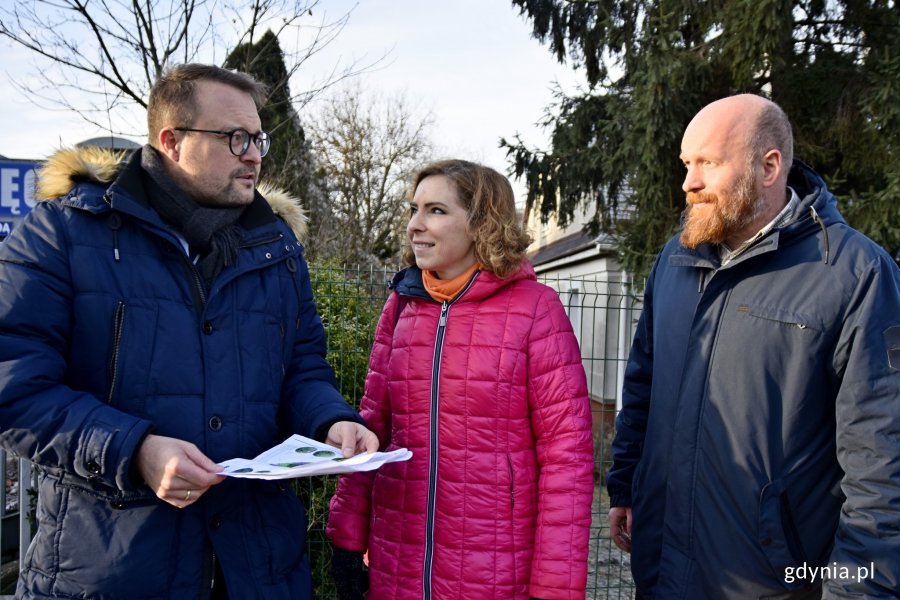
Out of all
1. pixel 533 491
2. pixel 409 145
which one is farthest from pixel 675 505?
pixel 409 145

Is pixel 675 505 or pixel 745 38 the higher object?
pixel 745 38

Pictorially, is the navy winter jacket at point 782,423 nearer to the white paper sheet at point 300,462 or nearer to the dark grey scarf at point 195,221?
the white paper sheet at point 300,462

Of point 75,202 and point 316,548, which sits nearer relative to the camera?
point 75,202

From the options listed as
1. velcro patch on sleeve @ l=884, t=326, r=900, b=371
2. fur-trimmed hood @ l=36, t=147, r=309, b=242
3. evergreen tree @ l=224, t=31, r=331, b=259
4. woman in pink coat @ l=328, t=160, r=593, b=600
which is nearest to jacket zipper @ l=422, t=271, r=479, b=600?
woman in pink coat @ l=328, t=160, r=593, b=600

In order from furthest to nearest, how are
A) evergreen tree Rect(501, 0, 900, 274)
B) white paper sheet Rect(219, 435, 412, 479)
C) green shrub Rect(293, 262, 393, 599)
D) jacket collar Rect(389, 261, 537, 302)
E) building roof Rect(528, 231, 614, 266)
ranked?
building roof Rect(528, 231, 614, 266)
evergreen tree Rect(501, 0, 900, 274)
green shrub Rect(293, 262, 393, 599)
jacket collar Rect(389, 261, 537, 302)
white paper sheet Rect(219, 435, 412, 479)

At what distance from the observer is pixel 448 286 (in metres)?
2.49

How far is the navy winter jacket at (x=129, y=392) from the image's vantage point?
1.72 metres

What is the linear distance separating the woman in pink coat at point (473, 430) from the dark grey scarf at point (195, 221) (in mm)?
725

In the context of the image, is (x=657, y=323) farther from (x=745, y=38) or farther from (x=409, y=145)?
(x=409, y=145)

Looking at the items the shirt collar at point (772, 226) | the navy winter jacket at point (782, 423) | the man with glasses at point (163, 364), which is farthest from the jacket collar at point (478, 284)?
the shirt collar at point (772, 226)

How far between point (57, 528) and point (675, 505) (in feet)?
6.28

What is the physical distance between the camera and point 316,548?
13.8ft

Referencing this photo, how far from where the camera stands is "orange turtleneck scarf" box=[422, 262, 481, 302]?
8.16ft

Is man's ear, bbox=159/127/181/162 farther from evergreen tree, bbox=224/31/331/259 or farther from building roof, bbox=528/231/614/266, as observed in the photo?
building roof, bbox=528/231/614/266
